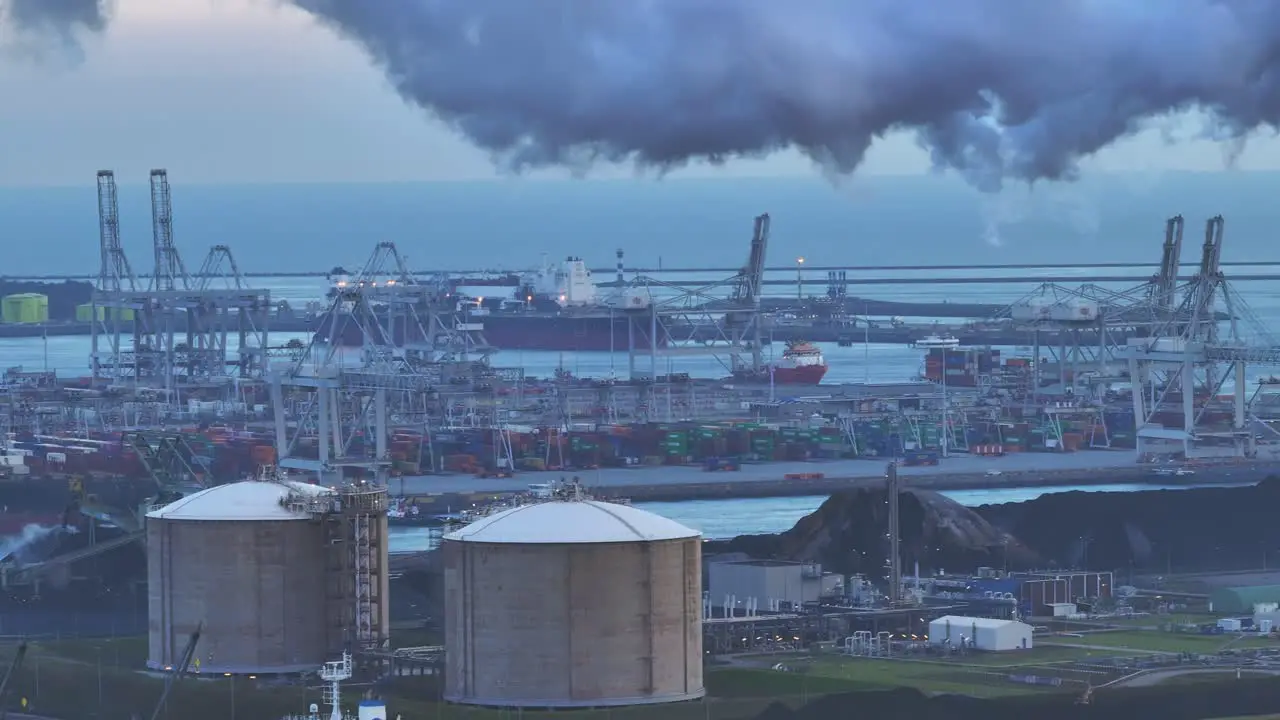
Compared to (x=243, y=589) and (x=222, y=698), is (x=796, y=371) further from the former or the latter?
(x=222, y=698)

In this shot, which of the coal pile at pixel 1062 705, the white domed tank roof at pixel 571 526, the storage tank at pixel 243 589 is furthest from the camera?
the storage tank at pixel 243 589

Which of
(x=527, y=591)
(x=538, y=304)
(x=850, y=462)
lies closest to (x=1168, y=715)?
(x=527, y=591)

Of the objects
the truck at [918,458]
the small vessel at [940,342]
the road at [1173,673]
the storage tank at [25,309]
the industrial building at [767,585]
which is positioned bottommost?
the road at [1173,673]

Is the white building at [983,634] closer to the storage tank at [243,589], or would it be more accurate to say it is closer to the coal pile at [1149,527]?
the storage tank at [243,589]

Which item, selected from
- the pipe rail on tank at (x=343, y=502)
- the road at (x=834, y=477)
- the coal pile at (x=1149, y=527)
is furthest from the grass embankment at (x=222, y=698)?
the road at (x=834, y=477)

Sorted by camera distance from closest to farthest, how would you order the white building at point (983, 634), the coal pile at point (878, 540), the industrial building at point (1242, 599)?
the white building at point (983, 634) → the industrial building at point (1242, 599) → the coal pile at point (878, 540)

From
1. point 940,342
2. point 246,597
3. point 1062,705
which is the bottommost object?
point 1062,705

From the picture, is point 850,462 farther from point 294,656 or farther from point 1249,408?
point 294,656

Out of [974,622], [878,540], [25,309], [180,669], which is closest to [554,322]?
[25,309]
